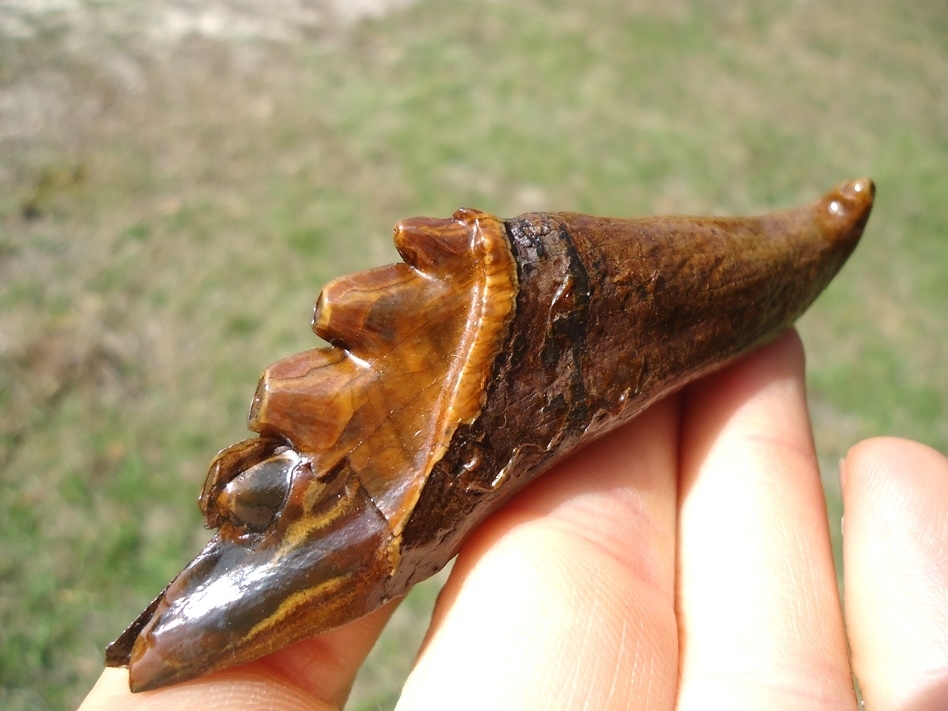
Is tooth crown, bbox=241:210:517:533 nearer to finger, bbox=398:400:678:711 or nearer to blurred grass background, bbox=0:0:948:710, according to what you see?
finger, bbox=398:400:678:711

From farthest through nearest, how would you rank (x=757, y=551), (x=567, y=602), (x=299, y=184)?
(x=299, y=184), (x=757, y=551), (x=567, y=602)

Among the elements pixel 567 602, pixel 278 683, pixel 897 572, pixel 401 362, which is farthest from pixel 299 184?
pixel 897 572

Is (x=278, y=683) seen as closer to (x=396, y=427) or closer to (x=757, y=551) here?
(x=396, y=427)

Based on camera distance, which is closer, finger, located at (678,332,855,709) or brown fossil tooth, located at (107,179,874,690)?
brown fossil tooth, located at (107,179,874,690)

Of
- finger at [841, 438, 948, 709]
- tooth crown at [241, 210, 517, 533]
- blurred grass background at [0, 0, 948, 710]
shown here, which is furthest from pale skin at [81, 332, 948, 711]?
blurred grass background at [0, 0, 948, 710]

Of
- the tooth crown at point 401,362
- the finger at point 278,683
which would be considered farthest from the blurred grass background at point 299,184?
the tooth crown at point 401,362

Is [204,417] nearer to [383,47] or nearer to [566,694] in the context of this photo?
[566,694]
